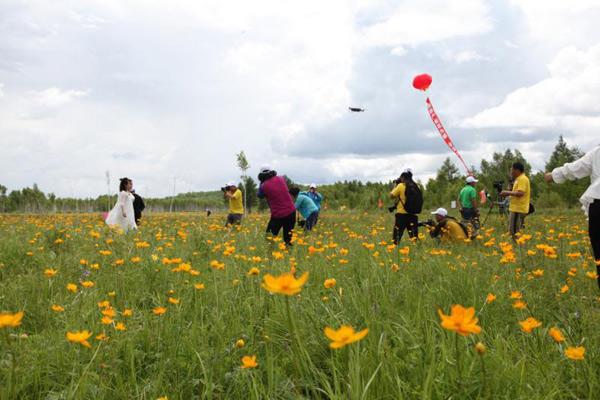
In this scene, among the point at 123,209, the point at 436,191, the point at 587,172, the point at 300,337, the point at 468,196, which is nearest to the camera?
the point at 300,337

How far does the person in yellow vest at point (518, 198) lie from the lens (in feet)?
23.9

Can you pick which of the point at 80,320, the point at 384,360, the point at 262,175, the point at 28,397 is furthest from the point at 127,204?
the point at 384,360

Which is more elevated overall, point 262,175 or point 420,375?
point 262,175

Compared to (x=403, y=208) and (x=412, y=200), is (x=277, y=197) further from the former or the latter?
(x=412, y=200)

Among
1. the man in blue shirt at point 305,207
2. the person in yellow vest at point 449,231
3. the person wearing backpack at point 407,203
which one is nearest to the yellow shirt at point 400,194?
the person wearing backpack at point 407,203

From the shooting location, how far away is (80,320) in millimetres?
2705

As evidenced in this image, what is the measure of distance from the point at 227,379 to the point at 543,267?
132 inches

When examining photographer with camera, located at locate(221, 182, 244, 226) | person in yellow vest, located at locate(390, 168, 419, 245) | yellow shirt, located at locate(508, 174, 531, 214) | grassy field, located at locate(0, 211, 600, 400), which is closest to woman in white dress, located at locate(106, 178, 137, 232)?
photographer with camera, located at locate(221, 182, 244, 226)

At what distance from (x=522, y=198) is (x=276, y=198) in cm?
413

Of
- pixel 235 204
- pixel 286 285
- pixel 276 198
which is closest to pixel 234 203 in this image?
pixel 235 204

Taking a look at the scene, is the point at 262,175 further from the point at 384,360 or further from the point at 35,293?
the point at 384,360

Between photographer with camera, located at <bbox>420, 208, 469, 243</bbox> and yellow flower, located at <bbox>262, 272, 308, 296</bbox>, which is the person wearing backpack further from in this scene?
yellow flower, located at <bbox>262, 272, 308, 296</bbox>

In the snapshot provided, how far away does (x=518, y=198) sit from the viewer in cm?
743

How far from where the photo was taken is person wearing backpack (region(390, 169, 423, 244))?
730cm
